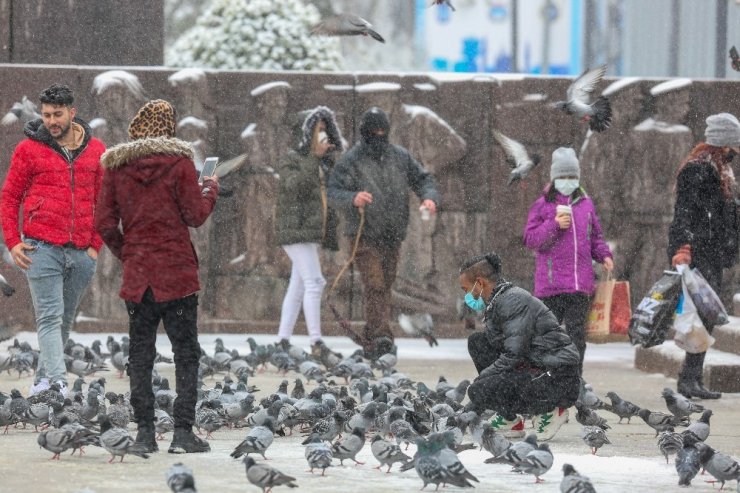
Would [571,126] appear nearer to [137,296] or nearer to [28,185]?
[28,185]

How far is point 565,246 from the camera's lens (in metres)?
11.3

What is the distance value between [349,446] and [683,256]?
432cm

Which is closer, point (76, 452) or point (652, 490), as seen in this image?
point (652, 490)

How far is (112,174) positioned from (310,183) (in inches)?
221

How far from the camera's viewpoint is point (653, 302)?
1133 centimetres

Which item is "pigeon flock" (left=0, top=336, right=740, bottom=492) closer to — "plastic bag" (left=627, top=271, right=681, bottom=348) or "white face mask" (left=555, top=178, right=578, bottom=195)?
"plastic bag" (left=627, top=271, right=681, bottom=348)

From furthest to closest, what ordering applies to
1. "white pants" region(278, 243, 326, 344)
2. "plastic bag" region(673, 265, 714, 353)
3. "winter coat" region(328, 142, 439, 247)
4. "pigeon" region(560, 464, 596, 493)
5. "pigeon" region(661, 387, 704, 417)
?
"white pants" region(278, 243, 326, 344)
"winter coat" region(328, 142, 439, 247)
"plastic bag" region(673, 265, 714, 353)
"pigeon" region(661, 387, 704, 417)
"pigeon" region(560, 464, 596, 493)

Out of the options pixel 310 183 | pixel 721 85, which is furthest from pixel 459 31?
pixel 310 183

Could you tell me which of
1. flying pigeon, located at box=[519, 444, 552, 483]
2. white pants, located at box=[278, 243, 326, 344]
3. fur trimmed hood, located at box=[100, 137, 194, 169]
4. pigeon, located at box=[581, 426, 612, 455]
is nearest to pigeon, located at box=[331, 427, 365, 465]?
flying pigeon, located at box=[519, 444, 552, 483]

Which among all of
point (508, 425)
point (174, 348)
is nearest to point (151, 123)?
point (174, 348)

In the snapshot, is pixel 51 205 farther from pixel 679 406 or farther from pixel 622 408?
pixel 679 406

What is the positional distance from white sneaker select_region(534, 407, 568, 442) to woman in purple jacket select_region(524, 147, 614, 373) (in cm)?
220

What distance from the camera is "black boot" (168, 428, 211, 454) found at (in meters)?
7.98

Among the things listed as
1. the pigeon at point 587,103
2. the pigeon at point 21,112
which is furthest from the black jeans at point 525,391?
the pigeon at point 21,112
